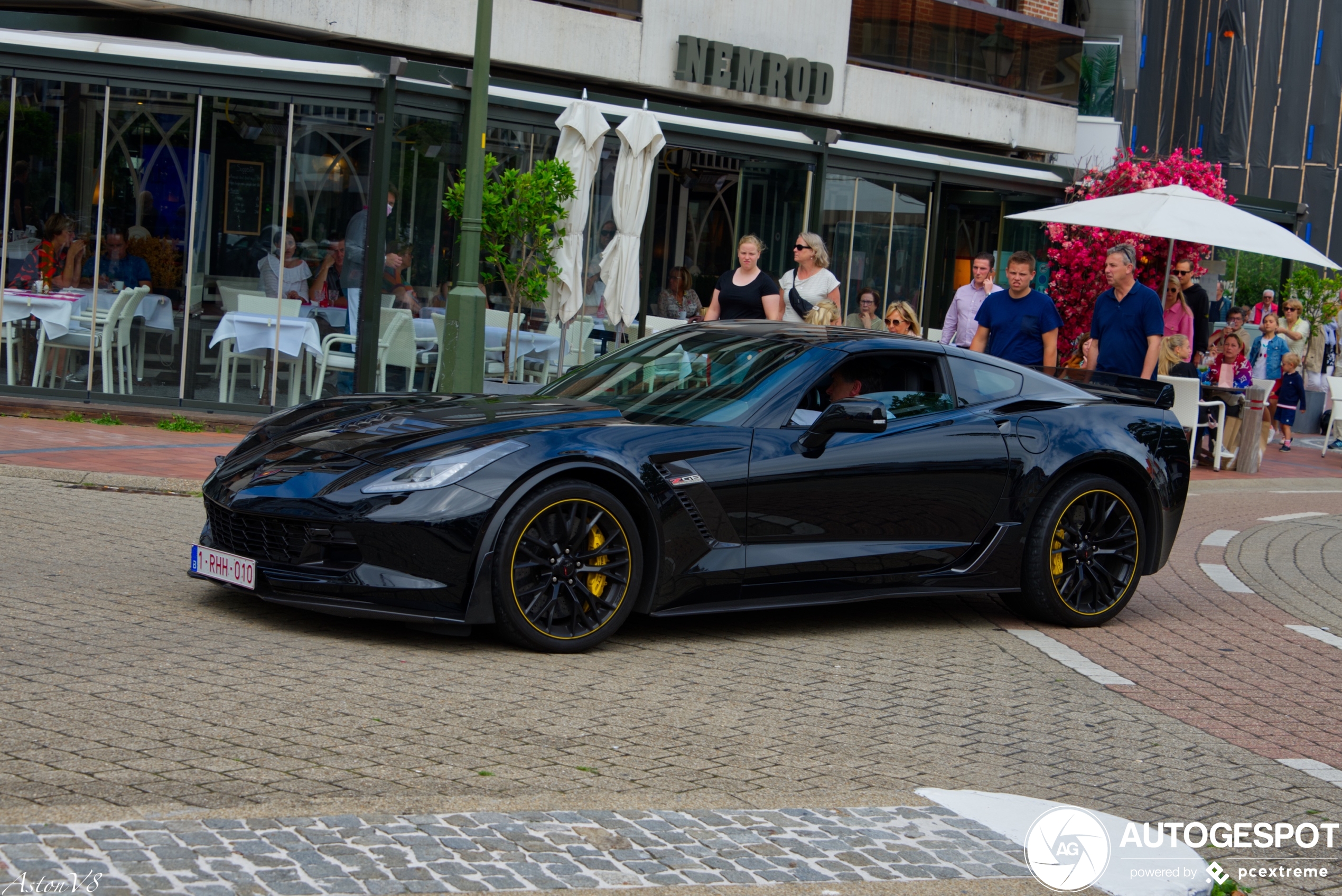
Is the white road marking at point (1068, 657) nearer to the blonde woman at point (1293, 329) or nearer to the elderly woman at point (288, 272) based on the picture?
the elderly woman at point (288, 272)

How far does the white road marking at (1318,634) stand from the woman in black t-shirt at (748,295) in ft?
14.6

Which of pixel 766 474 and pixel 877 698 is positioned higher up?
pixel 766 474

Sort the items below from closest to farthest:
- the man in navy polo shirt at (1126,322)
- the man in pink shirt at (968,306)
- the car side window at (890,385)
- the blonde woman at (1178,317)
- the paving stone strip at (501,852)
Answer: the paving stone strip at (501,852)
the car side window at (890,385)
the man in navy polo shirt at (1126,322)
the man in pink shirt at (968,306)
the blonde woman at (1178,317)

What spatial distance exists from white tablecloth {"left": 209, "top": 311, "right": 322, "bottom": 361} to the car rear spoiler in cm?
834

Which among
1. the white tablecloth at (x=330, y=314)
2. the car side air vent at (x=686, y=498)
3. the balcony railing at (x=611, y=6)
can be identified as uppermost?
the balcony railing at (x=611, y=6)

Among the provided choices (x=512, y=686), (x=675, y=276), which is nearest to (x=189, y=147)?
(x=675, y=276)

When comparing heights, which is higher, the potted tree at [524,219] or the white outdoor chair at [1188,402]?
the potted tree at [524,219]

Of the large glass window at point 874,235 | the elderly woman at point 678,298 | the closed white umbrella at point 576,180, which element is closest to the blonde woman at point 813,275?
the closed white umbrella at point 576,180

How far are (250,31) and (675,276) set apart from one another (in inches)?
228

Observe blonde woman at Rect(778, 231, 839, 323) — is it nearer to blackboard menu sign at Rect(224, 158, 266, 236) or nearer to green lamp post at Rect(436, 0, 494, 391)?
green lamp post at Rect(436, 0, 494, 391)

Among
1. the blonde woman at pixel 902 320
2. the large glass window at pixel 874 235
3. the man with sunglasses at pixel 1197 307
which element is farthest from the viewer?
the large glass window at pixel 874 235

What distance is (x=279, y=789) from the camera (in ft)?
14.0

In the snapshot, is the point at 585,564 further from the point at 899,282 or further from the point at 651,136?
the point at 899,282

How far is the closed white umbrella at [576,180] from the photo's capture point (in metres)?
15.3
